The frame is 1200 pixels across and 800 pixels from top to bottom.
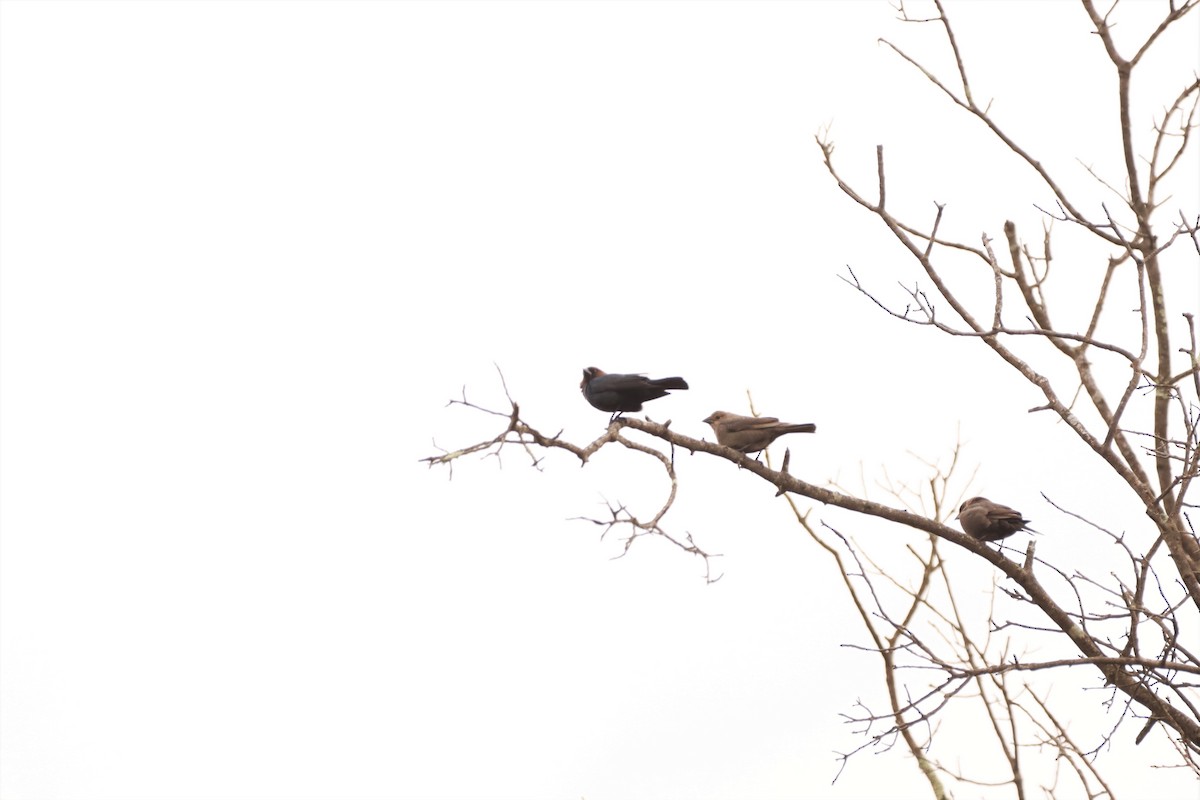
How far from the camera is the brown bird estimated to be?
865 cm

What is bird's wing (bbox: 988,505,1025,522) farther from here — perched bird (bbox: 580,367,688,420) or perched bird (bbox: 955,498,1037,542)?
perched bird (bbox: 580,367,688,420)

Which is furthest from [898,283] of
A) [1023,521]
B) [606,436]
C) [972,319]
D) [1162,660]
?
[1023,521]

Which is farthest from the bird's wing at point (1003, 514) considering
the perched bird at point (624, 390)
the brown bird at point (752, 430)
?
the perched bird at point (624, 390)

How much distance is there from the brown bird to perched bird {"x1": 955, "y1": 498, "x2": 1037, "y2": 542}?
1398 millimetres

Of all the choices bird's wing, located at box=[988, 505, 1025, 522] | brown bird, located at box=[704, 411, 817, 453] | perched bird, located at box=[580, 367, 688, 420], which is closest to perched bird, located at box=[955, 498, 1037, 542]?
bird's wing, located at box=[988, 505, 1025, 522]

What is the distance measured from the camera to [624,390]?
26.4 ft

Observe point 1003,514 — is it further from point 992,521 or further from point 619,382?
point 619,382

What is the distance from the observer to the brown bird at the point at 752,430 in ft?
28.4

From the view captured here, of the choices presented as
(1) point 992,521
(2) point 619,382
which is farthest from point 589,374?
(1) point 992,521

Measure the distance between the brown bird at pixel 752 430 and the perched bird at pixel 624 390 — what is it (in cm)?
97

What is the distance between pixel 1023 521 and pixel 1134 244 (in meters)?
2.83

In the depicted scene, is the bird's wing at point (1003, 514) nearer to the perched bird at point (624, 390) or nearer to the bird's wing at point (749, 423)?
the bird's wing at point (749, 423)

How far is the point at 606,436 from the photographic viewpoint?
605 centimetres

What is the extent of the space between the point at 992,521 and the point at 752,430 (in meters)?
1.82
